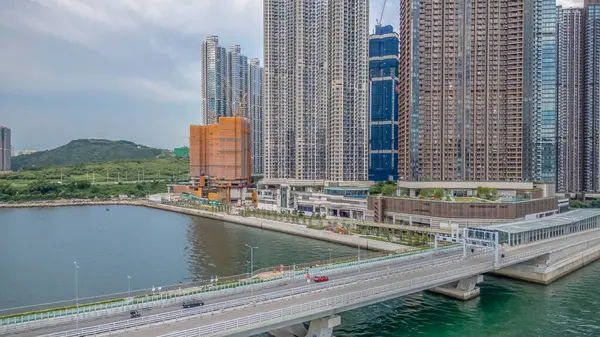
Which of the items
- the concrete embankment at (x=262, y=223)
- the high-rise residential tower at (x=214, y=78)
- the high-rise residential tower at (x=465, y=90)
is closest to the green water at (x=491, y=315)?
the concrete embankment at (x=262, y=223)

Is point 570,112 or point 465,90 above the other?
point 465,90

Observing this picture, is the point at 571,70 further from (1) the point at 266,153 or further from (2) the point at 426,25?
(1) the point at 266,153

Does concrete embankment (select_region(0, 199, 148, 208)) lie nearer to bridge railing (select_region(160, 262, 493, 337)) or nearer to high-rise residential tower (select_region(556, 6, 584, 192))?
bridge railing (select_region(160, 262, 493, 337))

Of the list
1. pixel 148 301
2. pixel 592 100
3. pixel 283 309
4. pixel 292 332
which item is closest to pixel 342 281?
pixel 292 332

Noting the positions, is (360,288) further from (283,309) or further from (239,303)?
(239,303)

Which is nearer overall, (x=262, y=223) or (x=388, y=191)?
(x=388, y=191)
